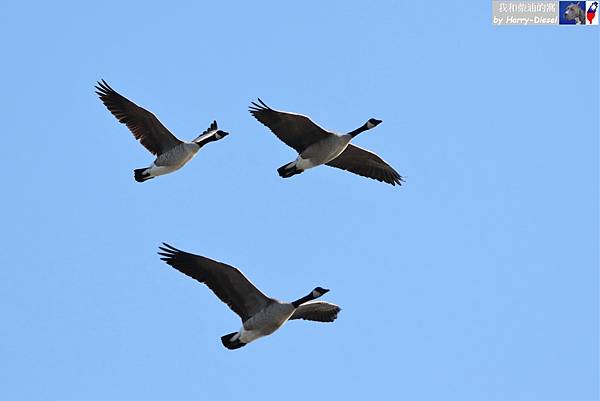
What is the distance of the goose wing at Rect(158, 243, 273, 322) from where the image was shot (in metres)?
24.1

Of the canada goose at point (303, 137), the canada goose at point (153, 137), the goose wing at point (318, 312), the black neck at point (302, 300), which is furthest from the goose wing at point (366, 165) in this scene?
the black neck at point (302, 300)

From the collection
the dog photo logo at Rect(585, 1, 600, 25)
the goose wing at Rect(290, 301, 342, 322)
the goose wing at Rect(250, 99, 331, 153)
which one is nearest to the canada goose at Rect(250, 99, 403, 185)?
the goose wing at Rect(250, 99, 331, 153)

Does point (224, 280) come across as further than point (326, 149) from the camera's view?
No

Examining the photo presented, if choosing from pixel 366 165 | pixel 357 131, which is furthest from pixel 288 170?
pixel 366 165

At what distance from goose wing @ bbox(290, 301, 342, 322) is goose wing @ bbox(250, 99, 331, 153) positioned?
3.35 metres

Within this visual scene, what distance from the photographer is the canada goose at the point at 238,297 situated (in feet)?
78.9

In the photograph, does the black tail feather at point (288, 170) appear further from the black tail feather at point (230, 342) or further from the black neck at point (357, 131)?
the black tail feather at point (230, 342)

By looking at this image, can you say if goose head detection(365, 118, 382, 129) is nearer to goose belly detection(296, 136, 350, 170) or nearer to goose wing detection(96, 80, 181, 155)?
goose belly detection(296, 136, 350, 170)

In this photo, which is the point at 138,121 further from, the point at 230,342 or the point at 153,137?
the point at 230,342

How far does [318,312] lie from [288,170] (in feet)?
10.1

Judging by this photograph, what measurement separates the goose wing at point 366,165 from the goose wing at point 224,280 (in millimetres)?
6017

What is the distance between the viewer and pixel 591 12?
3066 centimetres

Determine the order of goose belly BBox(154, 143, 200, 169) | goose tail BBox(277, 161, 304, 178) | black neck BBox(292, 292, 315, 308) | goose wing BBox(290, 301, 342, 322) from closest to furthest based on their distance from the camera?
black neck BBox(292, 292, 315, 308), goose wing BBox(290, 301, 342, 322), goose belly BBox(154, 143, 200, 169), goose tail BBox(277, 161, 304, 178)

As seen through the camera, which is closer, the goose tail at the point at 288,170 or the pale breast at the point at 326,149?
the pale breast at the point at 326,149
